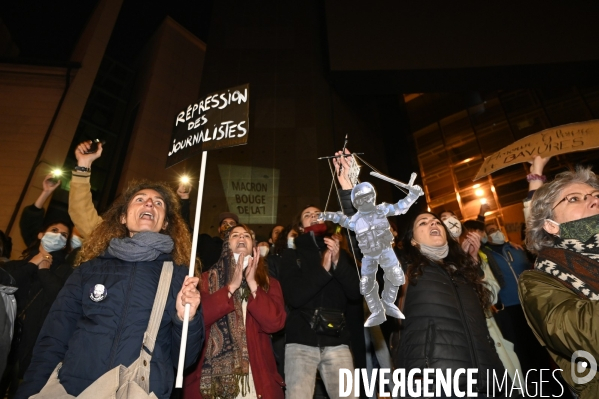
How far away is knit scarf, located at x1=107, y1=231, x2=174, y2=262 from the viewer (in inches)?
96.7

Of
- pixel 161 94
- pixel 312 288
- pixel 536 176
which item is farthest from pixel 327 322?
pixel 161 94

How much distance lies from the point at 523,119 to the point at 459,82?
6.62 m

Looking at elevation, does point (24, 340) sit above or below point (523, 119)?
below

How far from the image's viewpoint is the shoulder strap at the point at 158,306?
84.9 inches

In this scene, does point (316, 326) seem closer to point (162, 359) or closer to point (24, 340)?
point (162, 359)

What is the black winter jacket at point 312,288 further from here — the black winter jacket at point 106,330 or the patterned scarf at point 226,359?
the black winter jacket at point 106,330

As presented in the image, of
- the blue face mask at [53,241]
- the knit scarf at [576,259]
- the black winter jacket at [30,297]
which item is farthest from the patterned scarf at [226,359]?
the knit scarf at [576,259]

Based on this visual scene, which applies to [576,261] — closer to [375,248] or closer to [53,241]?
[375,248]

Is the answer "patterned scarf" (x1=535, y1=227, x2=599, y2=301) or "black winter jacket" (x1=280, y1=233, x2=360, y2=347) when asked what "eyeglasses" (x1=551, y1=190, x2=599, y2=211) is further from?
"black winter jacket" (x1=280, y1=233, x2=360, y2=347)

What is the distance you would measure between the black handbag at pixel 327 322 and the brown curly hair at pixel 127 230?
4.14 ft

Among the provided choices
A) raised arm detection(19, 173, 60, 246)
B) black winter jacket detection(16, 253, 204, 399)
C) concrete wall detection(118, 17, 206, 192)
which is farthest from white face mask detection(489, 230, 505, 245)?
concrete wall detection(118, 17, 206, 192)

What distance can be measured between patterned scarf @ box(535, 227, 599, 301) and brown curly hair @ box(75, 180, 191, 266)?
2.41 m

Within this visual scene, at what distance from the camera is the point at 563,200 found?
2.57m

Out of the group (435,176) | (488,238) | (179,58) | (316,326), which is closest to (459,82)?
(488,238)
